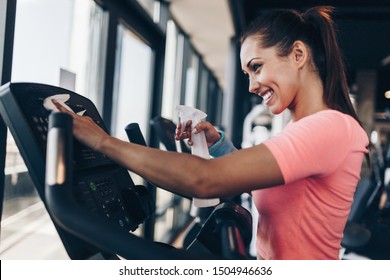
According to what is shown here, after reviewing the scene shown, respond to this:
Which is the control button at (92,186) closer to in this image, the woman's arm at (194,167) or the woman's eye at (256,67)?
the woman's arm at (194,167)

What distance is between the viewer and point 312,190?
792mm

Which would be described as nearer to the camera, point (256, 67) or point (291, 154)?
point (291, 154)

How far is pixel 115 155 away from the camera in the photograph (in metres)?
0.67

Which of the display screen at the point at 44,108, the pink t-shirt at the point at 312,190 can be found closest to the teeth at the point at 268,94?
the pink t-shirt at the point at 312,190

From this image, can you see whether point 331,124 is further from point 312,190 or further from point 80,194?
point 80,194

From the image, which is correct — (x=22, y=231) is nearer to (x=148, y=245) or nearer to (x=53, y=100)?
(x=53, y=100)

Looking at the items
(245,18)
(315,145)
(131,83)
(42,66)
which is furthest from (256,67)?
(245,18)

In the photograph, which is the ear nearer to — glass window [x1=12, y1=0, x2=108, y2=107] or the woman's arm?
the woman's arm

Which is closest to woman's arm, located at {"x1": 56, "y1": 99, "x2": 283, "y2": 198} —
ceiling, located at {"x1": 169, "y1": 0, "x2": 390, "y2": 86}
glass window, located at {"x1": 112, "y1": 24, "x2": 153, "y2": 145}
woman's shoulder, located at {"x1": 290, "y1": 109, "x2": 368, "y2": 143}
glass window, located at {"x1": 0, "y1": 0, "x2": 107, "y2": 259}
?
woman's shoulder, located at {"x1": 290, "y1": 109, "x2": 368, "y2": 143}

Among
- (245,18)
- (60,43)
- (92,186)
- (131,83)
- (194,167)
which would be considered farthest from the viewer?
(245,18)

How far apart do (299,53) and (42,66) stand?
1007mm

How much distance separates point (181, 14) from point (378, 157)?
2640 millimetres
